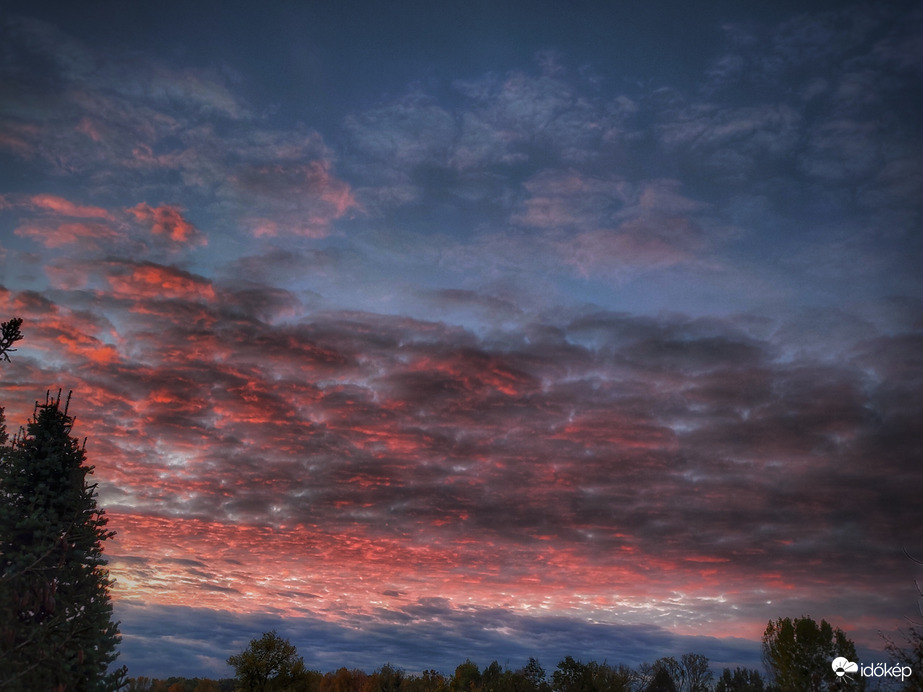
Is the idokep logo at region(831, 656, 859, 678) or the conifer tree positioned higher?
the conifer tree

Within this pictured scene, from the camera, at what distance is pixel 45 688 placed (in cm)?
2448

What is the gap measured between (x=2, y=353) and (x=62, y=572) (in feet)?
83.2

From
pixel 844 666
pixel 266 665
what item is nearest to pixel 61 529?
pixel 266 665

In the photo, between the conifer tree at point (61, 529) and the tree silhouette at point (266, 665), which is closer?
the conifer tree at point (61, 529)

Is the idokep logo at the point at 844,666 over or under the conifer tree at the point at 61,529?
under

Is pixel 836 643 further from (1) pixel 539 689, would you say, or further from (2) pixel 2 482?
(2) pixel 2 482

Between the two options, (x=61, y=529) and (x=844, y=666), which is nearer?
(x=61, y=529)

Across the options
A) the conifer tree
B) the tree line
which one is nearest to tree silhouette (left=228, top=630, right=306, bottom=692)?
the tree line

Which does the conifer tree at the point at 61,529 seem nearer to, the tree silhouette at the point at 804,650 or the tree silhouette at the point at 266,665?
the tree silhouette at the point at 266,665

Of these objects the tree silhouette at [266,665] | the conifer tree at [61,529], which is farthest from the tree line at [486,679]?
the conifer tree at [61,529]

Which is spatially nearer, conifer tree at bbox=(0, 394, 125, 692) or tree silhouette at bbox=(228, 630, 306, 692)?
conifer tree at bbox=(0, 394, 125, 692)

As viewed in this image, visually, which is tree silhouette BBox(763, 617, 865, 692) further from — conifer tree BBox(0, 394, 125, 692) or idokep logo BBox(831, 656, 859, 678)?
conifer tree BBox(0, 394, 125, 692)

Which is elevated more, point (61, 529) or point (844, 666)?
point (61, 529)

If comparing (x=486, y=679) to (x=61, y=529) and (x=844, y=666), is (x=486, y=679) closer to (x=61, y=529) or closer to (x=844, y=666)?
(x=844, y=666)
